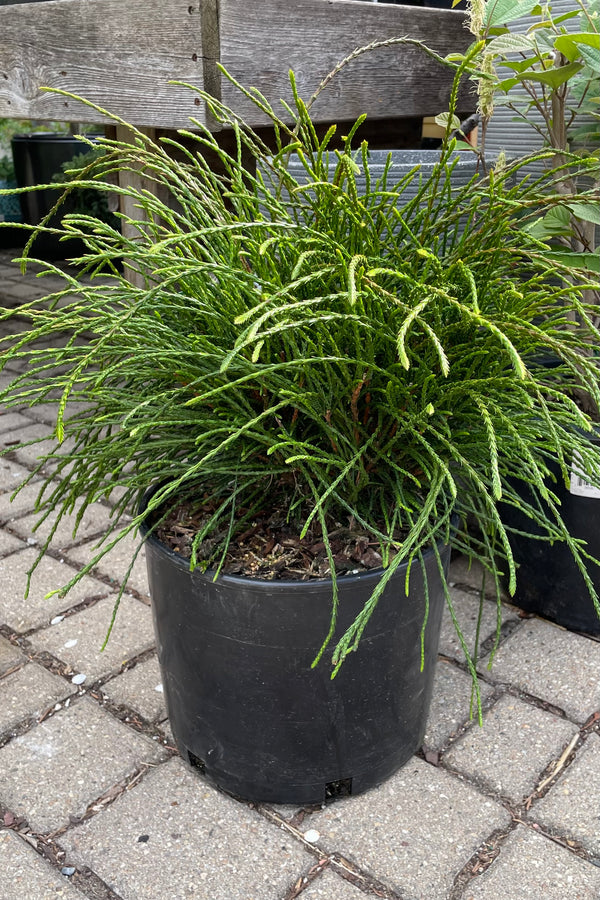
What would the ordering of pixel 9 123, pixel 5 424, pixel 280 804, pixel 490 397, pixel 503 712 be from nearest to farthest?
1. pixel 490 397
2. pixel 280 804
3. pixel 503 712
4. pixel 5 424
5. pixel 9 123

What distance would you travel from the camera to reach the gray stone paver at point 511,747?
4.72 ft

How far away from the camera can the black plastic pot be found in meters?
1.72

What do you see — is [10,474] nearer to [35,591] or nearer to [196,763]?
[35,591]

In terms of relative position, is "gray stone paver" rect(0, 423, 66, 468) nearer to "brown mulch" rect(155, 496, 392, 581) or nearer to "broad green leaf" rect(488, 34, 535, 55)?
"brown mulch" rect(155, 496, 392, 581)

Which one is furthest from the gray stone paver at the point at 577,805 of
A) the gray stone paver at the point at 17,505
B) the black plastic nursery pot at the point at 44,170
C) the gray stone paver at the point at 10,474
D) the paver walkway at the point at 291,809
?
the black plastic nursery pot at the point at 44,170

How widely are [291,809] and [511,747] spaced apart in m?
0.42

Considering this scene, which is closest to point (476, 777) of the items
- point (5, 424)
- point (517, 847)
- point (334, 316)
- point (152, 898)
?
point (517, 847)

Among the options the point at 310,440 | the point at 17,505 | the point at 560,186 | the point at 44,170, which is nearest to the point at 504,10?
the point at 560,186

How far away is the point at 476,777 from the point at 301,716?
0.38 meters

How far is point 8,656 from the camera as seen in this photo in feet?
5.81

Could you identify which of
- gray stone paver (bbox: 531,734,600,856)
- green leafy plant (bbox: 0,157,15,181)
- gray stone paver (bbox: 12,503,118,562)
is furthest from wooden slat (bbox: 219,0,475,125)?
green leafy plant (bbox: 0,157,15,181)

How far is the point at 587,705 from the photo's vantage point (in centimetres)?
160

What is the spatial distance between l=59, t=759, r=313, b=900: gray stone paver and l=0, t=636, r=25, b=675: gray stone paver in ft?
1.54

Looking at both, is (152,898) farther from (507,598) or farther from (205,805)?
(507,598)
